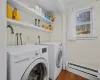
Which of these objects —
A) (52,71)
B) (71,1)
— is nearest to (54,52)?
(52,71)

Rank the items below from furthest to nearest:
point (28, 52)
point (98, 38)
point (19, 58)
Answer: point (98, 38), point (28, 52), point (19, 58)

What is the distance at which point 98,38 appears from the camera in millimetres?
1770

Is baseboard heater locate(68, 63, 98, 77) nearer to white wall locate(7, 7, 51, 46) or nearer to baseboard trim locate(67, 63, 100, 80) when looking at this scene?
baseboard trim locate(67, 63, 100, 80)

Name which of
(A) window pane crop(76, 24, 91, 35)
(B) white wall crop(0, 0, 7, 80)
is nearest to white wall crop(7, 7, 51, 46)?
(B) white wall crop(0, 0, 7, 80)

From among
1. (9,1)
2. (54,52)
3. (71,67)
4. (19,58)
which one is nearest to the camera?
(19,58)

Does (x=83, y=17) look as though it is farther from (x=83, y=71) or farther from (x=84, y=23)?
(x=83, y=71)

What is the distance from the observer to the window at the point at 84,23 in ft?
6.55

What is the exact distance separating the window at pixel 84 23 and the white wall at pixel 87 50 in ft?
0.57

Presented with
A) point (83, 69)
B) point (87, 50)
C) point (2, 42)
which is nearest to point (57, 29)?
point (87, 50)

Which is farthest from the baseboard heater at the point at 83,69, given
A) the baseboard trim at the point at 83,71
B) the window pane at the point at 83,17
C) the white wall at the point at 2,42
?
the white wall at the point at 2,42

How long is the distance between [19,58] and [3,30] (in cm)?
34

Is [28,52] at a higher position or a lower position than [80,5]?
lower

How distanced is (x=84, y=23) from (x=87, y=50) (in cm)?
84

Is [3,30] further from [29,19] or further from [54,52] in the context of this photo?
[29,19]
